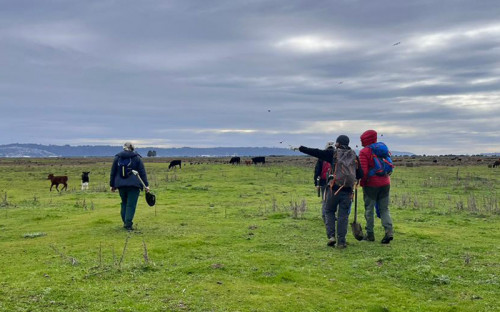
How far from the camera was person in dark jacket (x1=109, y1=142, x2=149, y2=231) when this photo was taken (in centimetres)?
1287

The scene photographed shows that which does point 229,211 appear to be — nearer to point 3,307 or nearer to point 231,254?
point 231,254

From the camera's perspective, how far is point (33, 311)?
20.7ft

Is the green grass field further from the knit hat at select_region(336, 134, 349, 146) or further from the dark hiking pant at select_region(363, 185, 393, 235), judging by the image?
the knit hat at select_region(336, 134, 349, 146)

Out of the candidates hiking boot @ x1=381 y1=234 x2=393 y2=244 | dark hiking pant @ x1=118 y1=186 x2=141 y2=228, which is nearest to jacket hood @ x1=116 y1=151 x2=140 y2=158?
dark hiking pant @ x1=118 y1=186 x2=141 y2=228

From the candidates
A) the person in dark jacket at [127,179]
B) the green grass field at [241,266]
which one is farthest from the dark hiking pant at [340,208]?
the person in dark jacket at [127,179]

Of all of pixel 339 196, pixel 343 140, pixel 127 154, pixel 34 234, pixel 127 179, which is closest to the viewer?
pixel 339 196

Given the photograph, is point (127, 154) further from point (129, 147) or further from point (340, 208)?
point (340, 208)

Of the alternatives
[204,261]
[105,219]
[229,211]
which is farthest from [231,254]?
[229,211]

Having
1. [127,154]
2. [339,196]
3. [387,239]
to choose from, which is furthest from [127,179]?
[387,239]

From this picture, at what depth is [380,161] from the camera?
11062 millimetres

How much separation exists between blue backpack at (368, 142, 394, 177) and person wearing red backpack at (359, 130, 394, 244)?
33 millimetres

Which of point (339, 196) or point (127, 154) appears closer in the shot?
point (339, 196)

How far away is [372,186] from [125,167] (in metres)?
7.64

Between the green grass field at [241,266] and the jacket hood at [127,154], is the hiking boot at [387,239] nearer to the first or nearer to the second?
the green grass field at [241,266]
